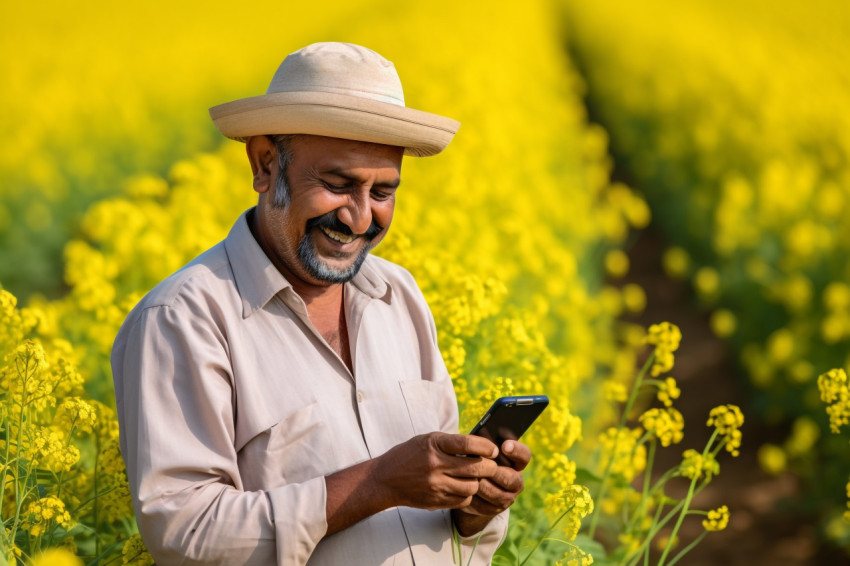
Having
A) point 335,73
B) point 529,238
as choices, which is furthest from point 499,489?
point 529,238

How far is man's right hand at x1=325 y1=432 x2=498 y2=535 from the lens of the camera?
82.1 inches

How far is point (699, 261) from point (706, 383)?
96.8 inches

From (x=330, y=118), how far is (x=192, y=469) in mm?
747

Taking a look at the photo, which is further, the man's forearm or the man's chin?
the man's chin

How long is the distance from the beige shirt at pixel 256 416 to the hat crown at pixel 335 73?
0.34 meters

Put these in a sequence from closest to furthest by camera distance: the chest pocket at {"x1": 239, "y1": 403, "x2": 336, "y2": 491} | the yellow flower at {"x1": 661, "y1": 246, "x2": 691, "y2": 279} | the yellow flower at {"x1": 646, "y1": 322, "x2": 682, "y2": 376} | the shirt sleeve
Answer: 1. the shirt sleeve
2. the chest pocket at {"x1": 239, "y1": 403, "x2": 336, "y2": 491}
3. the yellow flower at {"x1": 646, "y1": 322, "x2": 682, "y2": 376}
4. the yellow flower at {"x1": 661, "y1": 246, "x2": 691, "y2": 279}

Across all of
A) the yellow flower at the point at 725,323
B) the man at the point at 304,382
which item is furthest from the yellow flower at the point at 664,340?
the yellow flower at the point at 725,323

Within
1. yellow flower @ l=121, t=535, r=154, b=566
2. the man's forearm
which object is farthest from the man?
yellow flower @ l=121, t=535, r=154, b=566

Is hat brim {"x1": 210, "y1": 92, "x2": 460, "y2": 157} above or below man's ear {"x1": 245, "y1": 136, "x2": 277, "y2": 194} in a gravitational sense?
above

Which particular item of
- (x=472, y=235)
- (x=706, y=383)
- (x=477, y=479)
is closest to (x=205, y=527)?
(x=477, y=479)

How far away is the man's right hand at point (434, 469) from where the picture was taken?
6.84 feet

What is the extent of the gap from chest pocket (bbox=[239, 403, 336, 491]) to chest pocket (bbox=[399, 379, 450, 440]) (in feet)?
0.86

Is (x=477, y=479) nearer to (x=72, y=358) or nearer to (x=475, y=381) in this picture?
(x=475, y=381)

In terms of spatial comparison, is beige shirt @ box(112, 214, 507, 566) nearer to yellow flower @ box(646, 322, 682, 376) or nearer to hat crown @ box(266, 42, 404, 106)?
hat crown @ box(266, 42, 404, 106)
